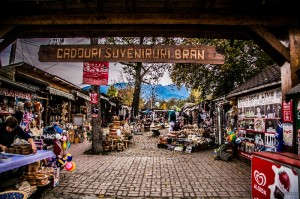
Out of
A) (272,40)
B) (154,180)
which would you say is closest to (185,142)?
(154,180)

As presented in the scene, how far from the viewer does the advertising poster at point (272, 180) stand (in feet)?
12.1

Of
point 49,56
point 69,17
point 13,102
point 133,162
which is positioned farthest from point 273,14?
point 13,102

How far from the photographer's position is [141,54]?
5574 mm

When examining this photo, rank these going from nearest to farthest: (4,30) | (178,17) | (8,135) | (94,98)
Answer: (178,17)
(4,30)
(8,135)
(94,98)

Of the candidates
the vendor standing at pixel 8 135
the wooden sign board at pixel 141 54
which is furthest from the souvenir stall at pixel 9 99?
the wooden sign board at pixel 141 54

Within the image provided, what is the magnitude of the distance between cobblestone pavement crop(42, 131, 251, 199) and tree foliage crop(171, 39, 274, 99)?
29.7ft

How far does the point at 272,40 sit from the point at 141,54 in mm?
2806

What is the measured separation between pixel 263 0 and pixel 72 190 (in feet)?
20.4

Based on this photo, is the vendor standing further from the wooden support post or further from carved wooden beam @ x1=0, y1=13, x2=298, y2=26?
the wooden support post

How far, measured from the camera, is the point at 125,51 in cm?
561

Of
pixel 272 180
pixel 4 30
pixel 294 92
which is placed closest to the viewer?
pixel 272 180

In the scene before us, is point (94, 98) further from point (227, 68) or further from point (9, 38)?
point (227, 68)

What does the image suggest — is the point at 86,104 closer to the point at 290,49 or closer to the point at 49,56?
the point at 49,56

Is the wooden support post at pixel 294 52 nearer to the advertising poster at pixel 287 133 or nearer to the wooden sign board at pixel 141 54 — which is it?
the wooden sign board at pixel 141 54
